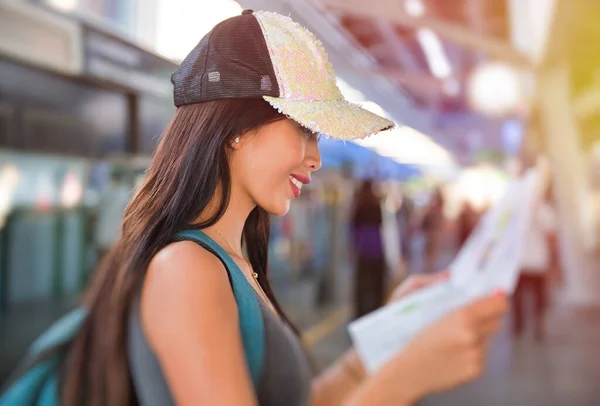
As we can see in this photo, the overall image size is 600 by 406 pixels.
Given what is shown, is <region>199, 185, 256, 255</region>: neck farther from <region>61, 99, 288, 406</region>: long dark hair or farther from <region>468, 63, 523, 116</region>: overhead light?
<region>468, 63, 523, 116</region>: overhead light

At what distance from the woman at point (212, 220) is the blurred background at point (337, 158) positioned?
4.1 inches

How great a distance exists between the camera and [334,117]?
646 millimetres

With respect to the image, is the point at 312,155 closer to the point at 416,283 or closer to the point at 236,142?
the point at 236,142

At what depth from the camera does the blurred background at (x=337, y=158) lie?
4.22 ft

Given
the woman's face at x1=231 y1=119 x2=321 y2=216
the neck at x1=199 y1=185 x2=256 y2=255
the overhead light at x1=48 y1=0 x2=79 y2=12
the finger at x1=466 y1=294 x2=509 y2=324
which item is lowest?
the finger at x1=466 y1=294 x2=509 y2=324

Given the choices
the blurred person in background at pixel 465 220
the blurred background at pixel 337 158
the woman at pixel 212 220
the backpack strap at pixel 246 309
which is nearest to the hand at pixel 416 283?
the blurred background at pixel 337 158

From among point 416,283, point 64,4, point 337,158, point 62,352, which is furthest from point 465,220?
point 62,352

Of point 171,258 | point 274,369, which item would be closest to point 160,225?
point 171,258

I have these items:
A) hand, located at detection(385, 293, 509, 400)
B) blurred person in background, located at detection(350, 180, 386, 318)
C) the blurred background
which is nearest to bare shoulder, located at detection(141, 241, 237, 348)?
the blurred background

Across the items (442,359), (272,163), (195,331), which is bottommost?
(442,359)

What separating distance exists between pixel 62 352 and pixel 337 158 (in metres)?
1.58

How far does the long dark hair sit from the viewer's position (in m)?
0.59

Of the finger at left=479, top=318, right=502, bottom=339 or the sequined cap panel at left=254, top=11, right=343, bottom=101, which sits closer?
the sequined cap panel at left=254, top=11, right=343, bottom=101

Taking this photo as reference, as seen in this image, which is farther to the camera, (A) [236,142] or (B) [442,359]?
(B) [442,359]
